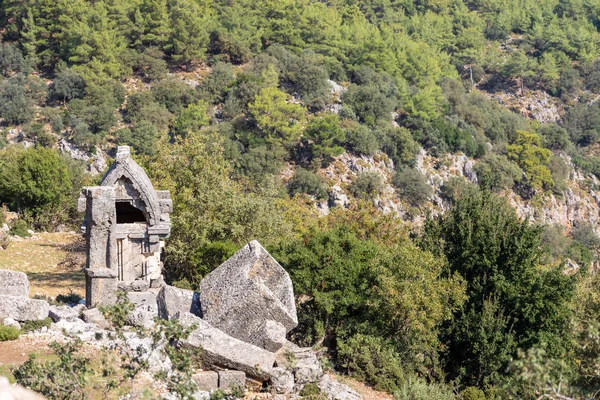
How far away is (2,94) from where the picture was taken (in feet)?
197

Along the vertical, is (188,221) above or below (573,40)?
above

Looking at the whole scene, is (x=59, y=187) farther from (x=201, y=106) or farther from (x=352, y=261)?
(x=201, y=106)

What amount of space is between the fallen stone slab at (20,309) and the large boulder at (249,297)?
3139 mm

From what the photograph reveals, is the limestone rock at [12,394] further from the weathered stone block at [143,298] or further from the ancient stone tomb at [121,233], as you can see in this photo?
the ancient stone tomb at [121,233]

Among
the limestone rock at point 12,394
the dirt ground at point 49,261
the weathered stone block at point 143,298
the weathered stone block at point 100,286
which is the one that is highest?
the limestone rock at point 12,394

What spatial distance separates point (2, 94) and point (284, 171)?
2233 cm

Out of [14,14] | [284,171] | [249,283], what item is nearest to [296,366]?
[249,283]

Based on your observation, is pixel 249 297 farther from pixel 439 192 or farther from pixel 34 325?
pixel 439 192

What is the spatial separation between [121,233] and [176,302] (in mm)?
2257

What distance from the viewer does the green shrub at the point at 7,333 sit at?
14137mm

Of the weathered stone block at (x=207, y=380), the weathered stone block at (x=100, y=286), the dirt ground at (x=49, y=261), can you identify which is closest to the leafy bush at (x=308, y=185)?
the dirt ground at (x=49, y=261)

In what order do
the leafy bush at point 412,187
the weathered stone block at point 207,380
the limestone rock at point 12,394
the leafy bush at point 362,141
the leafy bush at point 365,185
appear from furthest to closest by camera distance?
the leafy bush at point 362,141 < the leafy bush at point 412,187 < the leafy bush at point 365,185 < the weathered stone block at point 207,380 < the limestone rock at point 12,394

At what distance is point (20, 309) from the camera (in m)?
15.3

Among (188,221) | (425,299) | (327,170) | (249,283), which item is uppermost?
(249,283)
